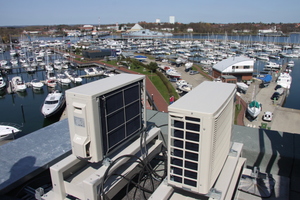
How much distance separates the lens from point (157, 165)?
13.3 feet

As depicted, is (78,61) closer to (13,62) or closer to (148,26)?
(13,62)

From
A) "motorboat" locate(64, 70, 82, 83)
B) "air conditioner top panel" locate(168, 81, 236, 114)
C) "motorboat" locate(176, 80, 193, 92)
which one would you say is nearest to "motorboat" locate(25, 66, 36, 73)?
"motorboat" locate(64, 70, 82, 83)

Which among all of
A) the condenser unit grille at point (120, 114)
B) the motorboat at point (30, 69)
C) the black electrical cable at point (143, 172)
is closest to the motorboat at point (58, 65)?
the motorboat at point (30, 69)

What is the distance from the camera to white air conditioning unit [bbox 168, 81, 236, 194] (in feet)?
7.36

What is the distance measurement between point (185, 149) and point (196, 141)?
0.50 ft

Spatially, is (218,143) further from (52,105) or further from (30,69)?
(30,69)

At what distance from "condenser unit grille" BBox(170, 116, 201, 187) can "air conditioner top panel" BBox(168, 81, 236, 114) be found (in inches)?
4.6

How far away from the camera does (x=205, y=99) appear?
2590mm

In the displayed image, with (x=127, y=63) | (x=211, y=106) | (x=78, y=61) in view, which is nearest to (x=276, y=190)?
(x=211, y=106)

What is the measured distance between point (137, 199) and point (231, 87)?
1.96 meters

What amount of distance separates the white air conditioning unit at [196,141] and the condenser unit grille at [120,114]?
0.83 metres

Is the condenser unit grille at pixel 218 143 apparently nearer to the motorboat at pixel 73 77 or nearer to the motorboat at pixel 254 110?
the motorboat at pixel 254 110

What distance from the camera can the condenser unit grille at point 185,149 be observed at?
91.7 inches

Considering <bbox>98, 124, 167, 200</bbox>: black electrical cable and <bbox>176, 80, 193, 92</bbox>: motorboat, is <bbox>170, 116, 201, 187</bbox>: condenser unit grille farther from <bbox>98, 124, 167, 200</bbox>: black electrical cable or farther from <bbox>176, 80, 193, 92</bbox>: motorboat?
<bbox>176, 80, 193, 92</bbox>: motorboat
